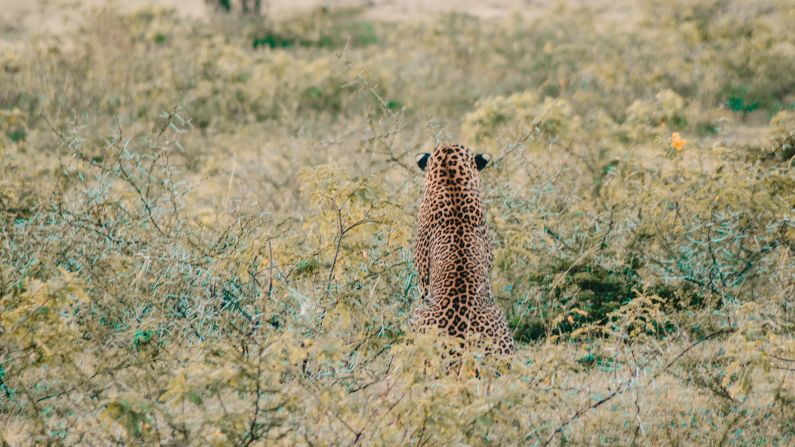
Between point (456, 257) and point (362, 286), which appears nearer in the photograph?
point (456, 257)

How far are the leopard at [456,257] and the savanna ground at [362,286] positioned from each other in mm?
171

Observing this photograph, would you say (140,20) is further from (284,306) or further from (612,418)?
(612,418)

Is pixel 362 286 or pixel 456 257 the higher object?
pixel 456 257

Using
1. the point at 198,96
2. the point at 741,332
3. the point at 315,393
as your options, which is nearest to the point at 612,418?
the point at 741,332

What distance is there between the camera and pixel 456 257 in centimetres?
524

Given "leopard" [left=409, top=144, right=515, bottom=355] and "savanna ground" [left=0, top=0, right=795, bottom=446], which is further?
"leopard" [left=409, top=144, right=515, bottom=355]

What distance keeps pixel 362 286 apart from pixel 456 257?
1.98 feet

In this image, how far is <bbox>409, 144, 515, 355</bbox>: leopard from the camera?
4910 millimetres

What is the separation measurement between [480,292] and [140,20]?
11215 mm

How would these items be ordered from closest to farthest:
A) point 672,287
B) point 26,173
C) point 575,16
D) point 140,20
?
point 672,287 < point 26,173 < point 140,20 < point 575,16

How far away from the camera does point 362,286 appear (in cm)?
556

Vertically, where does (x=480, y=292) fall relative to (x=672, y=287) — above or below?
above

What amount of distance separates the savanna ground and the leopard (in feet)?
0.56

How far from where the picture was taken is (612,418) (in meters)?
4.77
